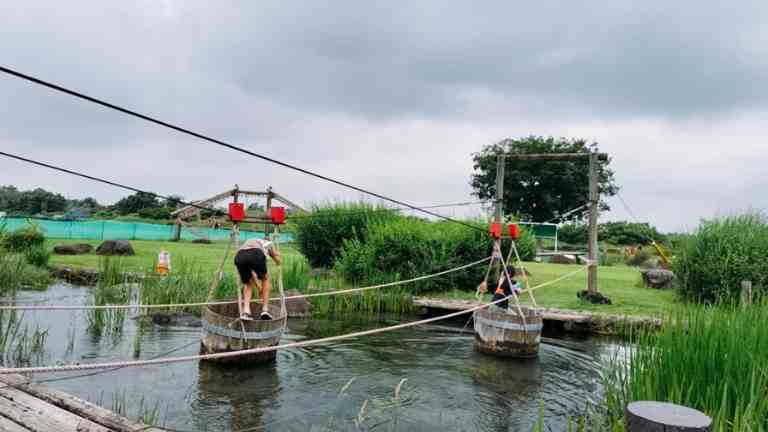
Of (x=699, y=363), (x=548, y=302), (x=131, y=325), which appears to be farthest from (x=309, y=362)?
(x=548, y=302)

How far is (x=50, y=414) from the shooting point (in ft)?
13.8

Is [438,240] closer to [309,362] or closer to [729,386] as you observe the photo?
[309,362]

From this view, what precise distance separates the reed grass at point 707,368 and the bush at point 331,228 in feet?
45.3

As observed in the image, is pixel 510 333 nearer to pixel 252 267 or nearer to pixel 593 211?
pixel 252 267

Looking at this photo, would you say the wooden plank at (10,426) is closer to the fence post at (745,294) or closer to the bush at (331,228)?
the fence post at (745,294)

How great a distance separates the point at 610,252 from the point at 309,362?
36.0m

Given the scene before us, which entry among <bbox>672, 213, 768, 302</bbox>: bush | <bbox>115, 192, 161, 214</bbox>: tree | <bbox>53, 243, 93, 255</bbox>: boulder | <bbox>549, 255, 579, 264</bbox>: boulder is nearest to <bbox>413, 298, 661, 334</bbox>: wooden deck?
<bbox>672, 213, 768, 302</bbox>: bush

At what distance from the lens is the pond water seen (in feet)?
19.2

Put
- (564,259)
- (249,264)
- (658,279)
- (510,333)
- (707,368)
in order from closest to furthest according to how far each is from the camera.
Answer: (707,368), (249,264), (510,333), (658,279), (564,259)

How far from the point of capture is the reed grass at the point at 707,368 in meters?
3.85

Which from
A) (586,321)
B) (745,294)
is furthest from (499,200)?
(745,294)

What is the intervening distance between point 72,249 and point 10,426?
20.6 metres

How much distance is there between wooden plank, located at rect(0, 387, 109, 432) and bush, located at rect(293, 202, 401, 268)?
1388 centimetres

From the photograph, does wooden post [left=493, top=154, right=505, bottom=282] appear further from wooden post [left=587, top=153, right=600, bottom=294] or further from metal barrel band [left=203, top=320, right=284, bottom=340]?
metal barrel band [left=203, top=320, right=284, bottom=340]
